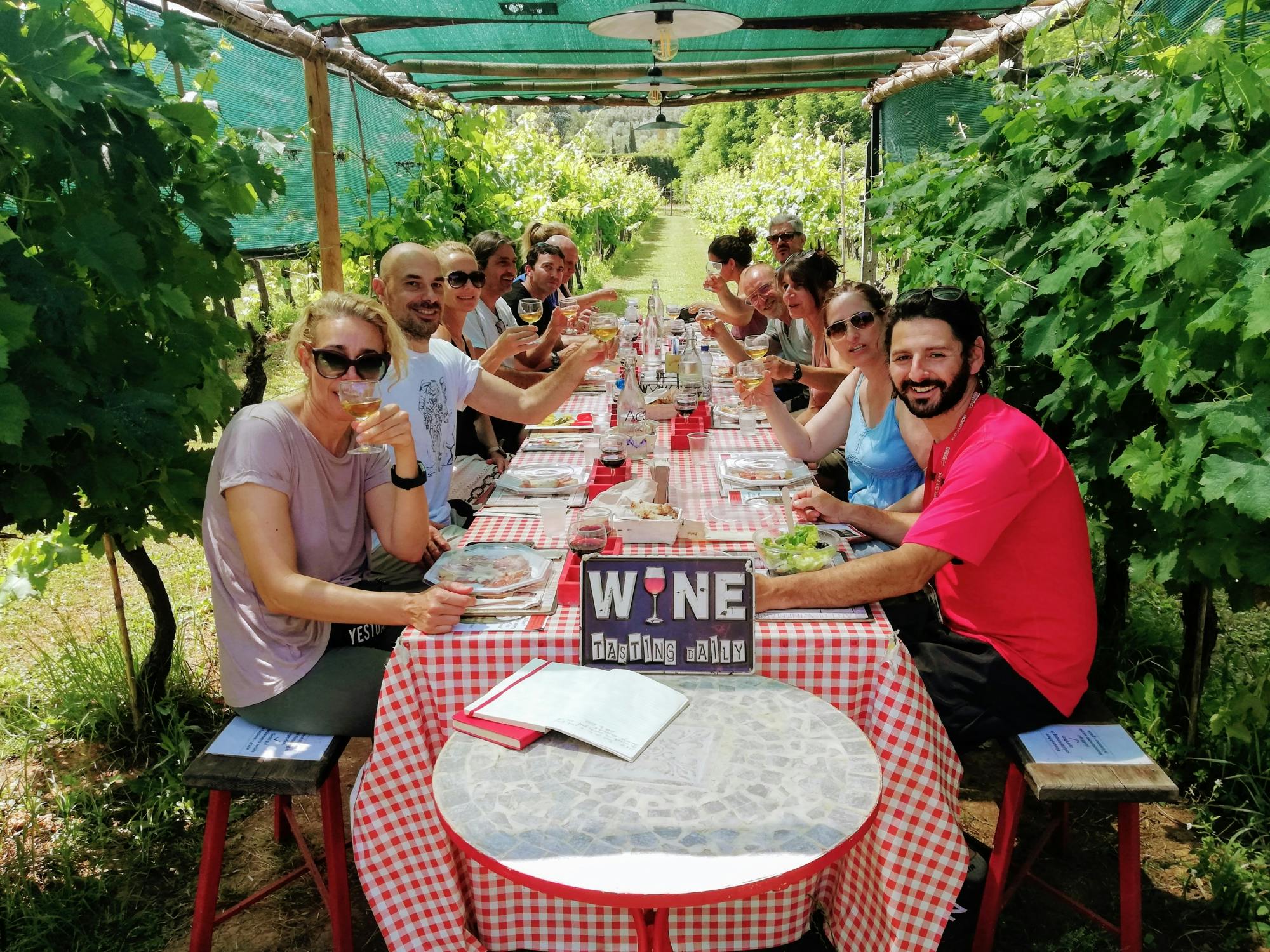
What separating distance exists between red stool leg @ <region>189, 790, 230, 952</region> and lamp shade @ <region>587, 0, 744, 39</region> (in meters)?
3.01

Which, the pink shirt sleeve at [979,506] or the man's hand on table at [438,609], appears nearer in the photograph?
the man's hand on table at [438,609]

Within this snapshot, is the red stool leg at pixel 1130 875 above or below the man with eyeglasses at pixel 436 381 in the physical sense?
below

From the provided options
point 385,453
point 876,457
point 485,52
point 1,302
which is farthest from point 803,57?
point 1,302

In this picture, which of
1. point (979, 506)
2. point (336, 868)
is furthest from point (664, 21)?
point (336, 868)

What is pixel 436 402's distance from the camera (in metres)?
3.35

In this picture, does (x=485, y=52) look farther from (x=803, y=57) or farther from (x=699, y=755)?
(x=699, y=755)

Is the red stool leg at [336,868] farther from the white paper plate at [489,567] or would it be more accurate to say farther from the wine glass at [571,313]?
the wine glass at [571,313]

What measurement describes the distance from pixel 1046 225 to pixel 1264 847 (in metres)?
2.10

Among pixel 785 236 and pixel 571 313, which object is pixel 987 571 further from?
pixel 785 236

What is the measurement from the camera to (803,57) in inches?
284

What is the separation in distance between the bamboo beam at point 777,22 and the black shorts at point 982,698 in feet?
12.9

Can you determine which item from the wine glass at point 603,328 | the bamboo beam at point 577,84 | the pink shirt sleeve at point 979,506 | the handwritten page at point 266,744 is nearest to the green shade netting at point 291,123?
the bamboo beam at point 577,84

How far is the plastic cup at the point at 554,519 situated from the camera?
2.45 m

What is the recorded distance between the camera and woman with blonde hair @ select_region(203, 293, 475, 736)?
2127 millimetres
